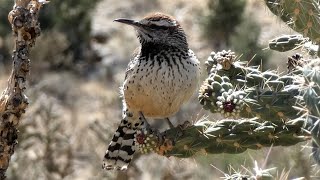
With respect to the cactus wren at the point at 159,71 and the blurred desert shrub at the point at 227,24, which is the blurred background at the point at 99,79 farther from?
the cactus wren at the point at 159,71

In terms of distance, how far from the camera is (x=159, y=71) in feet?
13.4

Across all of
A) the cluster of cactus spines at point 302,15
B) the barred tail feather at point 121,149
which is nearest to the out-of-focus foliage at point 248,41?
the barred tail feather at point 121,149

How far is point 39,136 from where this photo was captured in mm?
6762

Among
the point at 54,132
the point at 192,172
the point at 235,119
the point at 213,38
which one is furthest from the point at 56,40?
the point at 235,119

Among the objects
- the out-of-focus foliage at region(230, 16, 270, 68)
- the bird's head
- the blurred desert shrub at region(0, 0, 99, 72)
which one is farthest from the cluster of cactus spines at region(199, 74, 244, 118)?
the blurred desert shrub at region(0, 0, 99, 72)

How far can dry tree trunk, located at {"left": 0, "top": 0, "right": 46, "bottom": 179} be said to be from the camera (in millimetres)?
3520

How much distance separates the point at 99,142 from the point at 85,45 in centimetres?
471

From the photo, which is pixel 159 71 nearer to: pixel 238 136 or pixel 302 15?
pixel 238 136

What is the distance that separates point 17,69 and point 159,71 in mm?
849

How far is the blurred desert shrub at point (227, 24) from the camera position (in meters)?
8.47

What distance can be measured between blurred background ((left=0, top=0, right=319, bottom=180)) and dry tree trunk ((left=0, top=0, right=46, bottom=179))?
921 mm

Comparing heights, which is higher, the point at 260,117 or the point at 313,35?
the point at 313,35

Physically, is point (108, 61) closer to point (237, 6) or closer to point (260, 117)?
point (237, 6)

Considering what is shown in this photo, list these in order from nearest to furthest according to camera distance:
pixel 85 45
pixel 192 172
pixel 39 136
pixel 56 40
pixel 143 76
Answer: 1. pixel 143 76
2. pixel 192 172
3. pixel 39 136
4. pixel 56 40
5. pixel 85 45
